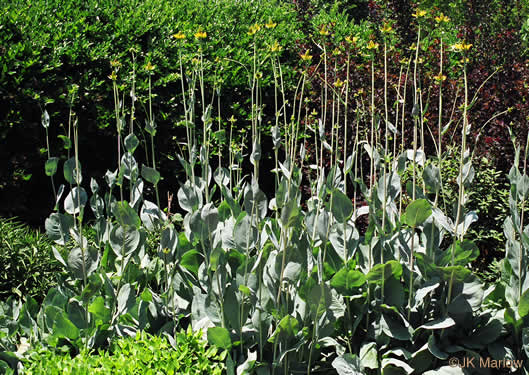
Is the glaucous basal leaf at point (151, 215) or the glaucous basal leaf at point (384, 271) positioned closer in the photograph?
the glaucous basal leaf at point (384, 271)

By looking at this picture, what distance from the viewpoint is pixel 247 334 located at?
2.53 metres

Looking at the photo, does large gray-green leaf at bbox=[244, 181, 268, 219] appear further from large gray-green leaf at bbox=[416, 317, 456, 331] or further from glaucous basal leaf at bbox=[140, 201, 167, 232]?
large gray-green leaf at bbox=[416, 317, 456, 331]

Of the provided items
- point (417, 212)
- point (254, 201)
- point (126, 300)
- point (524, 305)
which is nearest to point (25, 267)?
point (126, 300)

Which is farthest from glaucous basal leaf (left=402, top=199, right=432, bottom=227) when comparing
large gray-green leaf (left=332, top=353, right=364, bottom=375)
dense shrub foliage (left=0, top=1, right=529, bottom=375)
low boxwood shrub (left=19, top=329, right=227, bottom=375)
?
low boxwood shrub (left=19, top=329, right=227, bottom=375)

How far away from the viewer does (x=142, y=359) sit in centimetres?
223

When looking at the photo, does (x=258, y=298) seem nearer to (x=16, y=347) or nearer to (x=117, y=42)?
(x=16, y=347)

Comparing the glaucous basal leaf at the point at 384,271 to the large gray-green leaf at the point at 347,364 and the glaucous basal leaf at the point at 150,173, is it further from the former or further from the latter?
the glaucous basal leaf at the point at 150,173

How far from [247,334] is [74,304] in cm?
75

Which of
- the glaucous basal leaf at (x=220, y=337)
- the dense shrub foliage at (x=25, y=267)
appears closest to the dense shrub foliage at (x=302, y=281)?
the glaucous basal leaf at (x=220, y=337)

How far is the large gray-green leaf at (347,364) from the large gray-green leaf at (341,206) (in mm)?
538

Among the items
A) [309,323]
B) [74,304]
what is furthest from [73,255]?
[309,323]

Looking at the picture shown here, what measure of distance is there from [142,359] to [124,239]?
0.55m

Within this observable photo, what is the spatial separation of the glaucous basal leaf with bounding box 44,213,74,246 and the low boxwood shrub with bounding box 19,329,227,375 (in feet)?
1.85

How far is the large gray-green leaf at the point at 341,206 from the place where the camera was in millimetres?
2484
